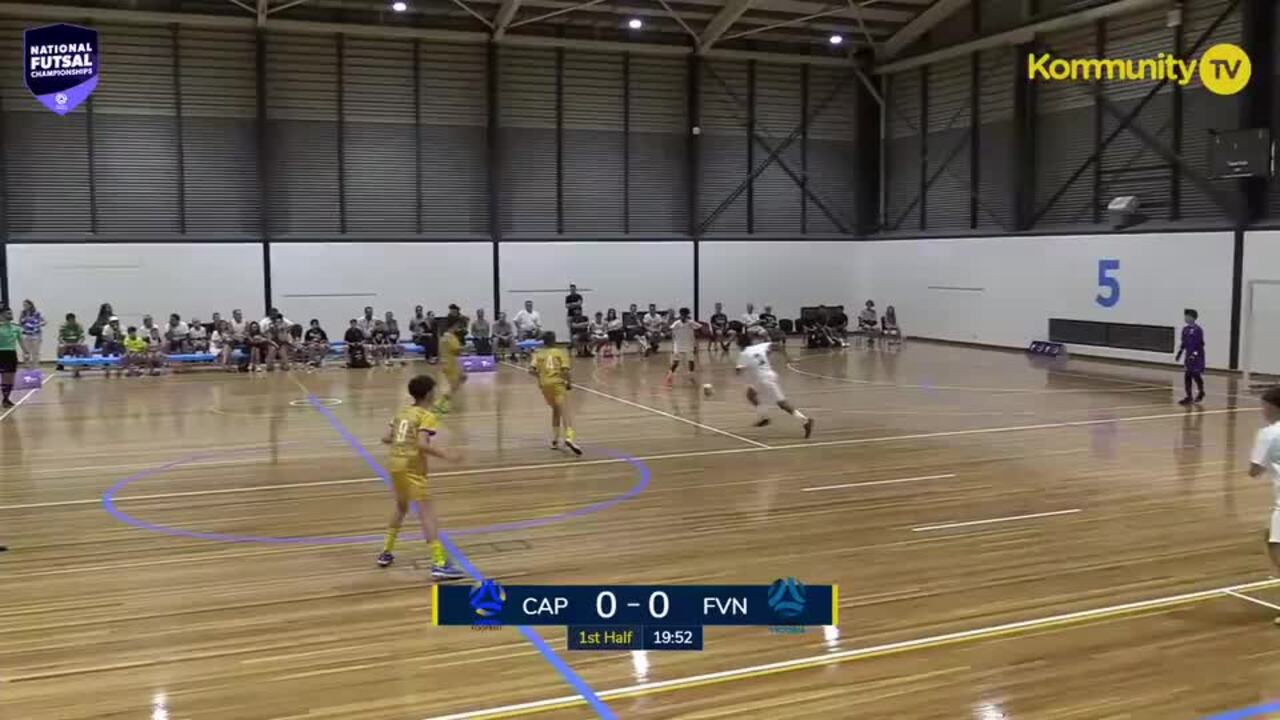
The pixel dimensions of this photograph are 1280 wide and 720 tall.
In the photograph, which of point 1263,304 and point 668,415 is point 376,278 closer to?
point 668,415

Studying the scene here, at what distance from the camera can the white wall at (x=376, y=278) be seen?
27.5m

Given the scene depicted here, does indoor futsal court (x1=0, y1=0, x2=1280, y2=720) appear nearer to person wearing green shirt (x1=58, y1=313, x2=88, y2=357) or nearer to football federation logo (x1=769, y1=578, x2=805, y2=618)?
football federation logo (x1=769, y1=578, x2=805, y2=618)

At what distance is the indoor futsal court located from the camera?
19.7 ft

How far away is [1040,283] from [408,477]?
23.2 m

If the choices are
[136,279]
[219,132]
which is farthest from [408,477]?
[219,132]

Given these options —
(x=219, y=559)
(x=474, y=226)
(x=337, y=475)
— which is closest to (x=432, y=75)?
(x=474, y=226)

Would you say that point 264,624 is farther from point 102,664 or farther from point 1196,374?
point 1196,374

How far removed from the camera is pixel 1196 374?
17.2 m

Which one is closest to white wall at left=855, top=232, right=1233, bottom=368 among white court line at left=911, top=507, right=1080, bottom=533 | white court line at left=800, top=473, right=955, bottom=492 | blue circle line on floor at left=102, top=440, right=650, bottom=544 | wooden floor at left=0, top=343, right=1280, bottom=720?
wooden floor at left=0, top=343, right=1280, bottom=720

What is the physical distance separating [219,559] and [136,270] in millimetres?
20784

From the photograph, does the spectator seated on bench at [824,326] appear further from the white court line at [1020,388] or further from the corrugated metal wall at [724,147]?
the white court line at [1020,388]

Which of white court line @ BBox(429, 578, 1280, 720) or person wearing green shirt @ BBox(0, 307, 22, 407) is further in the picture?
person wearing green shirt @ BBox(0, 307, 22, 407)

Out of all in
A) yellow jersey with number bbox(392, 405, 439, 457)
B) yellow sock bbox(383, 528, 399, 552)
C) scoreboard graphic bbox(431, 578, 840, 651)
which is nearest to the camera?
scoreboard graphic bbox(431, 578, 840, 651)

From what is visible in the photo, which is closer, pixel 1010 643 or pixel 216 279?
pixel 1010 643
